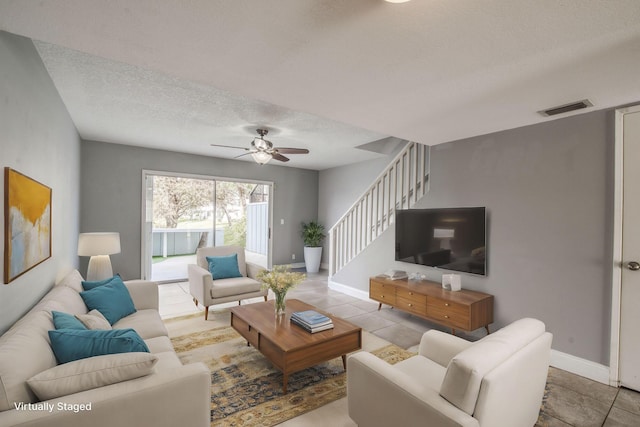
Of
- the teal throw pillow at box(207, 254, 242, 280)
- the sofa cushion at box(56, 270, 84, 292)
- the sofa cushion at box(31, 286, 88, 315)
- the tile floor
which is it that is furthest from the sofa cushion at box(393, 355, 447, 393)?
the teal throw pillow at box(207, 254, 242, 280)

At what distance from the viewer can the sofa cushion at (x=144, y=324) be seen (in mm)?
2342

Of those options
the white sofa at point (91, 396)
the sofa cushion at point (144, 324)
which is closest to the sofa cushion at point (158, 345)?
the sofa cushion at point (144, 324)

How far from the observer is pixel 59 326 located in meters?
1.68

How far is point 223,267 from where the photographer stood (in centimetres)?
414

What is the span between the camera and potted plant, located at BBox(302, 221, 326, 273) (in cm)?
695

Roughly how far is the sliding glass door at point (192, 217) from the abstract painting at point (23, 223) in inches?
127

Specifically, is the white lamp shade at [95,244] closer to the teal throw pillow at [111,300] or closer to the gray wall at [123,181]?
the teal throw pillow at [111,300]

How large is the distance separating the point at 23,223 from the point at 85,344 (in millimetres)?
985

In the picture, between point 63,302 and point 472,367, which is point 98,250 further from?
point 472,367

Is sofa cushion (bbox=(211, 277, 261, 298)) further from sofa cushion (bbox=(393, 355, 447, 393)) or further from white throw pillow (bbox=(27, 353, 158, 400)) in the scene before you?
sofa cushion (bbox=(393, 355, 447, 393))

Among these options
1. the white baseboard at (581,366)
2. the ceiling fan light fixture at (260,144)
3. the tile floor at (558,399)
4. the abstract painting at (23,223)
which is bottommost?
the tile floor at (558,399)

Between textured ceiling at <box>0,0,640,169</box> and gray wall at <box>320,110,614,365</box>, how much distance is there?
30 cm

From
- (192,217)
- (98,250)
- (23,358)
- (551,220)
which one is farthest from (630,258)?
(192,217)

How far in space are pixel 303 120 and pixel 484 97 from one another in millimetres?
2078
